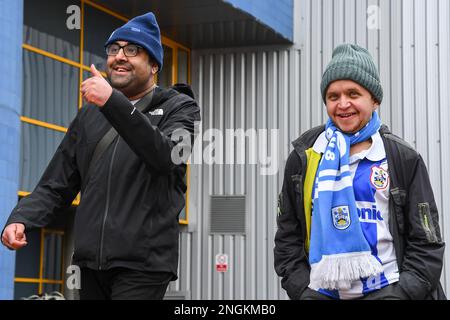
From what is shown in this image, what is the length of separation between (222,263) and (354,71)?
11717mm

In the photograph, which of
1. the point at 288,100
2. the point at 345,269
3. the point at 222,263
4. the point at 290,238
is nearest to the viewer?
the point at 345,269

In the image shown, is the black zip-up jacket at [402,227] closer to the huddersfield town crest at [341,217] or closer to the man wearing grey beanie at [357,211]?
the man wearing grey beanie at [357,211]

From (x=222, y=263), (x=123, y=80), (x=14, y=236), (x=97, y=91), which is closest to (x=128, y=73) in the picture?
(x=123, y=80)

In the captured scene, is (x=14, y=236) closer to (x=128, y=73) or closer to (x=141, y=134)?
(x=141, y=134)

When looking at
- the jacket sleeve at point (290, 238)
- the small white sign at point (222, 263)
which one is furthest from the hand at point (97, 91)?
the small white sign at point (222, 263)

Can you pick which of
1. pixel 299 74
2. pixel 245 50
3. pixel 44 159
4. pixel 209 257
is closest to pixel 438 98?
pixel 299 74

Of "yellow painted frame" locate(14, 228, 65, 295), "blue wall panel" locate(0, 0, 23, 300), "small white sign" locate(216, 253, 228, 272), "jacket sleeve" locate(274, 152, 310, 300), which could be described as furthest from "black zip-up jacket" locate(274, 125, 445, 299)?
"small white sign" locate(216, 253, 228, 272)

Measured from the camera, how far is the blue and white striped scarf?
423cm

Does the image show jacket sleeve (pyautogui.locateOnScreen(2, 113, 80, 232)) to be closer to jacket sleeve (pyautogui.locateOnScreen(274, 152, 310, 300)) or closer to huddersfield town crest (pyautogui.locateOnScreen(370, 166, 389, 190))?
jacket sleeve (pyautogui.locateOnScreen(274, 152, 310, 300))

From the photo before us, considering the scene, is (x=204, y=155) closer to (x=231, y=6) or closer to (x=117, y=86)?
(x=231, y=6)

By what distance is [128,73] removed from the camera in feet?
16.0

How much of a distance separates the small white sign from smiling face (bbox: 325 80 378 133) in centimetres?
1161

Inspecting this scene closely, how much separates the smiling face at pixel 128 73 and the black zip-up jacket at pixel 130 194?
10 centimetres
